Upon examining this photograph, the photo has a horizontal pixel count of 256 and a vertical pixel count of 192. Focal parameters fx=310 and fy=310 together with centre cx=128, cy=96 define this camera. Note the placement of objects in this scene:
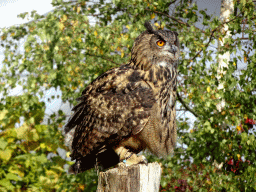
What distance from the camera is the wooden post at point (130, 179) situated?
4.63ft

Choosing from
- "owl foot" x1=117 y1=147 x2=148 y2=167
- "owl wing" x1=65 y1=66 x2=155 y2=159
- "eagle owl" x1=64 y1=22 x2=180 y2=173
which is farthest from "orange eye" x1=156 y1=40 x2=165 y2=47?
"owl foot" x1=117 y1=147 x2=148 y2=167

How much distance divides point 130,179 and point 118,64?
6.80 feet

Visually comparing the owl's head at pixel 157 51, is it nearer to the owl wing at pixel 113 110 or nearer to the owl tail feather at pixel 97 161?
the owl wing at pixel 113 110

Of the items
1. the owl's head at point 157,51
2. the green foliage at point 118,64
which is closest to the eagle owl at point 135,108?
the owl's head at point 157,51

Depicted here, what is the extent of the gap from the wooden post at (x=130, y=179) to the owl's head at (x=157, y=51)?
58cm

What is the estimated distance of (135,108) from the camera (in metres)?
1.64

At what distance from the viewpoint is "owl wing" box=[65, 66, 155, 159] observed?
1.62 meters

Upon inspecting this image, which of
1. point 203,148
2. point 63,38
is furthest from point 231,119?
point 63,38

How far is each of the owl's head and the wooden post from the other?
0.58m

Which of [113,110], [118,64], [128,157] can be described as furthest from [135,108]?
[118,64]

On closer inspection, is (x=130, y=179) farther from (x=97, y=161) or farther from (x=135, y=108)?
(x=97, y=161)

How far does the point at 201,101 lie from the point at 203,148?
47 cm

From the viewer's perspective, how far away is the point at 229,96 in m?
2.90

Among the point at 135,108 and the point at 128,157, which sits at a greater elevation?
the point at 135,108
